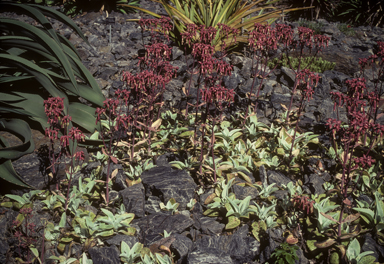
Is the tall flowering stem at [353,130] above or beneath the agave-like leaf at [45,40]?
beneath

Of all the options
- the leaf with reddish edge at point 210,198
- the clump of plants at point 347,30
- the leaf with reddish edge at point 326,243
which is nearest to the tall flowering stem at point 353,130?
the leaf with reddish edge at point 326,243

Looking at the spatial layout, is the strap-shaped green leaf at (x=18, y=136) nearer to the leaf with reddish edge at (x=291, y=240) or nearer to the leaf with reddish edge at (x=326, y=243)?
the leaf with reddish edge at (x=291, y=240)

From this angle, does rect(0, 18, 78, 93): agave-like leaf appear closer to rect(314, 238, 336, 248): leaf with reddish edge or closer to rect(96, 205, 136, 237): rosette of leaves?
rect(96, 205, 136, 237): rosette of leaves

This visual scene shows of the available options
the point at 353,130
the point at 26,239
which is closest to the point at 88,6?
the point at 26,239

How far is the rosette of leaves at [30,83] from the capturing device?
330cm

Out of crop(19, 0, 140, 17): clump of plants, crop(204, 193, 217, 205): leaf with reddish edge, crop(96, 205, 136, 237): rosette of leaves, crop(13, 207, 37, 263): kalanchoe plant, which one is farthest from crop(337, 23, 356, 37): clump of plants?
crop(13, 207, 37, 263): kalanchoe plant

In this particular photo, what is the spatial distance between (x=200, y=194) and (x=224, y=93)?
1.21m

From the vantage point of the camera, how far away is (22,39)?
3.75 m

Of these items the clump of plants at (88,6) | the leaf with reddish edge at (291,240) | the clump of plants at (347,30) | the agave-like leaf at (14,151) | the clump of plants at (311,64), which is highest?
the clump of plants at (88,6)

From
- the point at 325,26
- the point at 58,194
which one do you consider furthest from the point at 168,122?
the point at 325,26

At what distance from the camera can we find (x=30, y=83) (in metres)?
4.09

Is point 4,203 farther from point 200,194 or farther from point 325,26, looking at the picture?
point 325,26

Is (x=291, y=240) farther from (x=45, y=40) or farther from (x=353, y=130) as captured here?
(x=45, y=40)

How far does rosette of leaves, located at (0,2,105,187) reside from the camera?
3305mm
